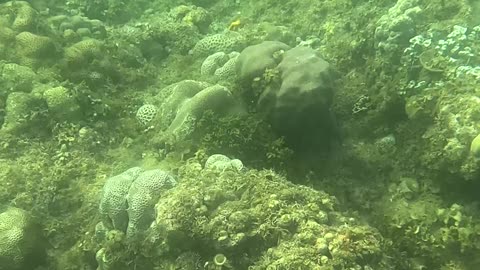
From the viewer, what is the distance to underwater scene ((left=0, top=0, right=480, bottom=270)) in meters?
4.01

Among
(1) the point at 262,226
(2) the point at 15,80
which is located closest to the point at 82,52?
(2) the point at 15,80

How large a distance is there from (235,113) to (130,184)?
1.66 m

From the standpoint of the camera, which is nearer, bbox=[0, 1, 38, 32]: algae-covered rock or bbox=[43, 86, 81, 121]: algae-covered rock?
bbox=[43, 86, 81, 121]: algae-covered rock

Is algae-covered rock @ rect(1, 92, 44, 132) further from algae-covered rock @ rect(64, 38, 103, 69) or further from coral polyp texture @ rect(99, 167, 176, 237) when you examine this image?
coral polyp texture @ rect(99, 167, 176, 237)

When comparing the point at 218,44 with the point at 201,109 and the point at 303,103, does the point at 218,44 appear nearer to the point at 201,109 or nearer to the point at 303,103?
the point at 201,109

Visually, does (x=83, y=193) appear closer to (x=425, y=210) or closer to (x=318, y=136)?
(x=318, y=136)

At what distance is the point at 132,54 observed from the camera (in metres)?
8.26

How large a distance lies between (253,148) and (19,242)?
9.85 ft

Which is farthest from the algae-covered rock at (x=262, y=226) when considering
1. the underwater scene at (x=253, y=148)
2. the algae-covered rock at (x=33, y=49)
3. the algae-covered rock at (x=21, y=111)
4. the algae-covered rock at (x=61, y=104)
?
the algae-covered rock at (x=33, y=49)

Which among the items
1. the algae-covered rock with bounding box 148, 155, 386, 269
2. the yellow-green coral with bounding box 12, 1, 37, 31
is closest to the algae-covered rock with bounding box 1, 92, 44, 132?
the yellow-green coral with bounding box 12, 1, 37, 31

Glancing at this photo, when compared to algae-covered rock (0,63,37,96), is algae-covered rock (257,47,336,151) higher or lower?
higher

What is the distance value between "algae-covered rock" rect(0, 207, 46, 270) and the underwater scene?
21 mm

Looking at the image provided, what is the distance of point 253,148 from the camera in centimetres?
544

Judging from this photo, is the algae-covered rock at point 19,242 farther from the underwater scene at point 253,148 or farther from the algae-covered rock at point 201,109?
the algae-covered rock at point 201,109
